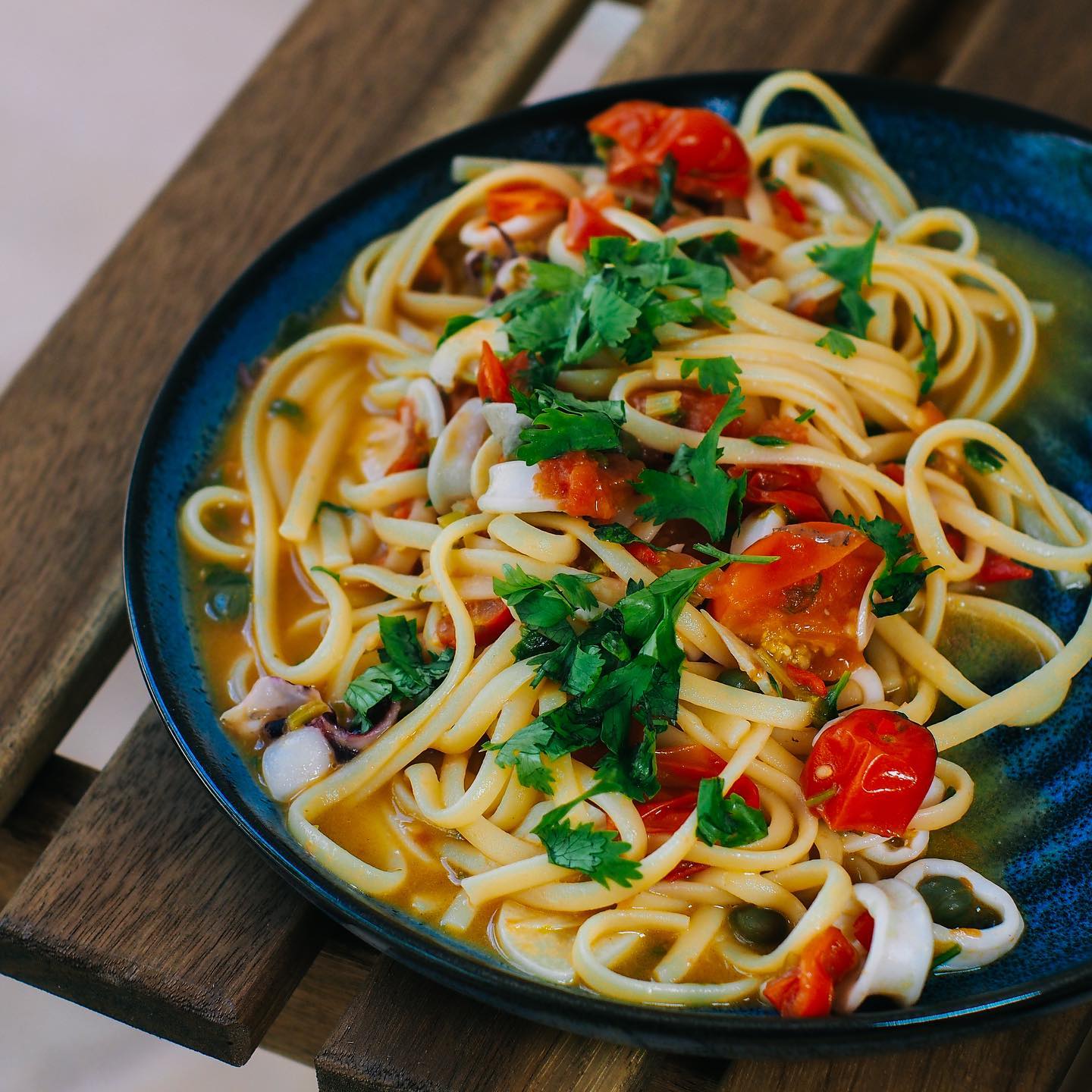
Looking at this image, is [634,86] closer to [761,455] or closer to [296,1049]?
[761,455]

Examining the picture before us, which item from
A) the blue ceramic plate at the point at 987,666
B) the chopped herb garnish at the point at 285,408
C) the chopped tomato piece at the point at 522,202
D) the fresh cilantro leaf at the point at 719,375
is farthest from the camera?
the chopped tomato piece at the point at 522,202

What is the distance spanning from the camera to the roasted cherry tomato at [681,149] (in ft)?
16.0

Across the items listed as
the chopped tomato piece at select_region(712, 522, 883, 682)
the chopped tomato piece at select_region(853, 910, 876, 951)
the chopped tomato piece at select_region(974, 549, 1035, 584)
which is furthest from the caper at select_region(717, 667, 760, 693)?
the chopped tomato piece at select_region(974, 549, 1035, 584)

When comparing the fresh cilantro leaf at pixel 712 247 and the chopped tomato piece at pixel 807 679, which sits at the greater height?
the fresh cilantro leaf at pixel 712 247

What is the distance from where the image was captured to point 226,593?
4.21 m

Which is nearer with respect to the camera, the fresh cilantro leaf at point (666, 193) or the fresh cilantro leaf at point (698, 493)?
the fresh cilantro leaf at point (698, 493)

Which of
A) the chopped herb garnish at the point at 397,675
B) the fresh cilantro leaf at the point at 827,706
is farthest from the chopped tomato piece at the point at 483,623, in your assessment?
the fresh cilantro leaf at the point at 827,706

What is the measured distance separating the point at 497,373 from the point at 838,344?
3.87ft

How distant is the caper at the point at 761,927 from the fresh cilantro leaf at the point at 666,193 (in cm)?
268

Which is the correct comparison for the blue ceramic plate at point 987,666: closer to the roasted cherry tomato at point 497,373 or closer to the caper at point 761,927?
the caper at point 761,927

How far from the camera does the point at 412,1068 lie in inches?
133

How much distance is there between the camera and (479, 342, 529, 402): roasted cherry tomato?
416 cm

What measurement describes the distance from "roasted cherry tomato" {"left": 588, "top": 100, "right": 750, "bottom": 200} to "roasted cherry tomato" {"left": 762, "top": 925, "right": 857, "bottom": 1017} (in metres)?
2.93

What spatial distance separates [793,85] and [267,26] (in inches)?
248
